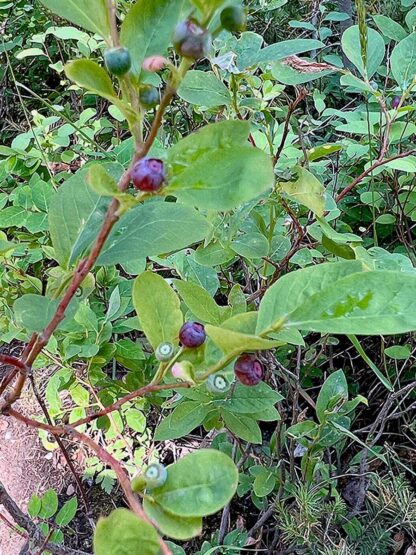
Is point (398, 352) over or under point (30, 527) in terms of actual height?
under

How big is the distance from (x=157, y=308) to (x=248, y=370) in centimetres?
10

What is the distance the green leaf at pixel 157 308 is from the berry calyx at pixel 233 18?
0.19 meters

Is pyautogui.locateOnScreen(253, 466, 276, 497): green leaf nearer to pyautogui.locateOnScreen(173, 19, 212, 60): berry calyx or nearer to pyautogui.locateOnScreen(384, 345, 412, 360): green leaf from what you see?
pyautogui.locateOnScreen(384, 345, 412, 360): green leaf

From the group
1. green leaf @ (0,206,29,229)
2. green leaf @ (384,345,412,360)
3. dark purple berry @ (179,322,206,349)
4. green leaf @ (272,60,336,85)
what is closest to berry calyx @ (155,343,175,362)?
dark purple berry @ (179,322,206,349)

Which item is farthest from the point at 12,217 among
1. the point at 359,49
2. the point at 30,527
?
the point at 359,49

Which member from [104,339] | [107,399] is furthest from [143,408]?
[104,339]

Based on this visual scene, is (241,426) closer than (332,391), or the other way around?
(241,426)

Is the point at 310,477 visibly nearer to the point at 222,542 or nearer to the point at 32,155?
the point at 222,542

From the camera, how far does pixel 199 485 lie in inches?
13.3

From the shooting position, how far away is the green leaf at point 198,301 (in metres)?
0.55

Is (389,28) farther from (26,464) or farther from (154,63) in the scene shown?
(26,464)

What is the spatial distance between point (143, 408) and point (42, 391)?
58 centimetres

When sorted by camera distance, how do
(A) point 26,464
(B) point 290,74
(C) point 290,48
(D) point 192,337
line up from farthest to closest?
(A) point 26,464, (B) point 290,74, (C) point 290,48, (D) point 192,337

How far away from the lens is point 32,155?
125cm
